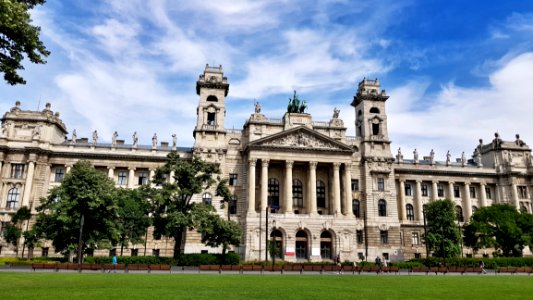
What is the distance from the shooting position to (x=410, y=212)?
83.8 m

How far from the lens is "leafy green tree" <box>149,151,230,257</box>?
51.4 meters

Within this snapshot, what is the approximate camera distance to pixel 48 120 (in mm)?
73438

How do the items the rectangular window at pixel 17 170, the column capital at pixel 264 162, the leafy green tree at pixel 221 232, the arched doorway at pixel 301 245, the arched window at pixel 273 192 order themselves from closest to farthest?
1. the leafy green tree at pixel 221 232
2. the arched doorway at pixel 301 245
3. the rectangular window at pixel 17 170
4. the column capital at pixel 264 162
5. the arched window at pixel 273 192

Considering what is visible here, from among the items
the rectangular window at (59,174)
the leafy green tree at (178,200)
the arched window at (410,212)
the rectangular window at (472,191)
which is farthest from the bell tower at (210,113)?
the rectangular window at (472,191)

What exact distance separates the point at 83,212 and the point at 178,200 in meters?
11.6

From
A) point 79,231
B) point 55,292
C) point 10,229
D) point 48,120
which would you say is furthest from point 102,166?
point 55,292

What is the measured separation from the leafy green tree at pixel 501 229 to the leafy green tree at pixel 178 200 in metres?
41.1

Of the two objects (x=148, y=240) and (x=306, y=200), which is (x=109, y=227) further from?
(x=306, y=200)

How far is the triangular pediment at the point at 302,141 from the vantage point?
236 feet

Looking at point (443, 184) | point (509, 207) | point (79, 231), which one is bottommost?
point (79, 231)

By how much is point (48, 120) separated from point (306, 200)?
47979 mm

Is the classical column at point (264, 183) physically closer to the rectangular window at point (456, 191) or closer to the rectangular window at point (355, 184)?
the rectangular window at point (355, 184)

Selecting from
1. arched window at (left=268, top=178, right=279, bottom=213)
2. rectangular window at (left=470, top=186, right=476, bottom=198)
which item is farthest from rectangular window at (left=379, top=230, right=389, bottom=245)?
rectangular window at (left=470, top=186, right=476, bottom=198)

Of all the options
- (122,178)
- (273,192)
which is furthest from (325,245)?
(122,178)
